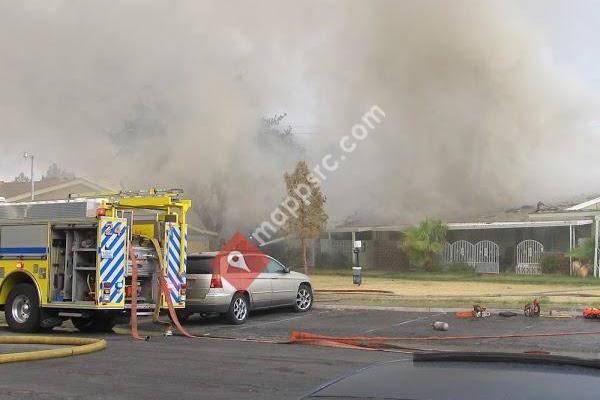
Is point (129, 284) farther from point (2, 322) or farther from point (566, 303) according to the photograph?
point (566, 303)

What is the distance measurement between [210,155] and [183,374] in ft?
82.5

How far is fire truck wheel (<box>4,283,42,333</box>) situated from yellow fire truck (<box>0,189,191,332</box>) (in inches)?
0.7

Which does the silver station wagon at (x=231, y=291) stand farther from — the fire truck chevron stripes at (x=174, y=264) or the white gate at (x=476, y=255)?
the white gate at (x=476, y=255)

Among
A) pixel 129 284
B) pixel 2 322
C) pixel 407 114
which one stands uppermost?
pixel 407 114

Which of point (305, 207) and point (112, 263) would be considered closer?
point (112, 263)

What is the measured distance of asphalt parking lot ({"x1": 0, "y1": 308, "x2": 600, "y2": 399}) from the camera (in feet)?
23.5

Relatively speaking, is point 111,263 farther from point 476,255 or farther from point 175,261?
A: point 476,255

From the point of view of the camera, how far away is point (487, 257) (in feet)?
94.2

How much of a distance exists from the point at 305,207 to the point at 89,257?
54.8ft

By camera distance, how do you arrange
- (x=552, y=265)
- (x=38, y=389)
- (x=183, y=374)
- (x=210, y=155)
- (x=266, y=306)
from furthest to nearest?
(x=210, y=155)
(x=552, y=265)
(x=266, y=306)
(x=183, y=374)
(x=38, y=389)

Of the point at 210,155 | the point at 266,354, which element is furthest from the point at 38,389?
the point at 210,155

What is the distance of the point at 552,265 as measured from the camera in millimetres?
25938

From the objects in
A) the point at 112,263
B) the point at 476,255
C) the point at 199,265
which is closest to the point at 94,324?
the point at 112,263

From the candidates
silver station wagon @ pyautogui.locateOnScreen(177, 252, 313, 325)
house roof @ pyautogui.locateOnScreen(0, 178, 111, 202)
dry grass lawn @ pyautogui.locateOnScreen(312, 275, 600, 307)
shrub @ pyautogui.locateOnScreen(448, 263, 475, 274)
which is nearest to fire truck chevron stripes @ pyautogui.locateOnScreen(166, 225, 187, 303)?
silver station wagon @ pyautogui.locateOnScreen(177, 252, 313, 325)
